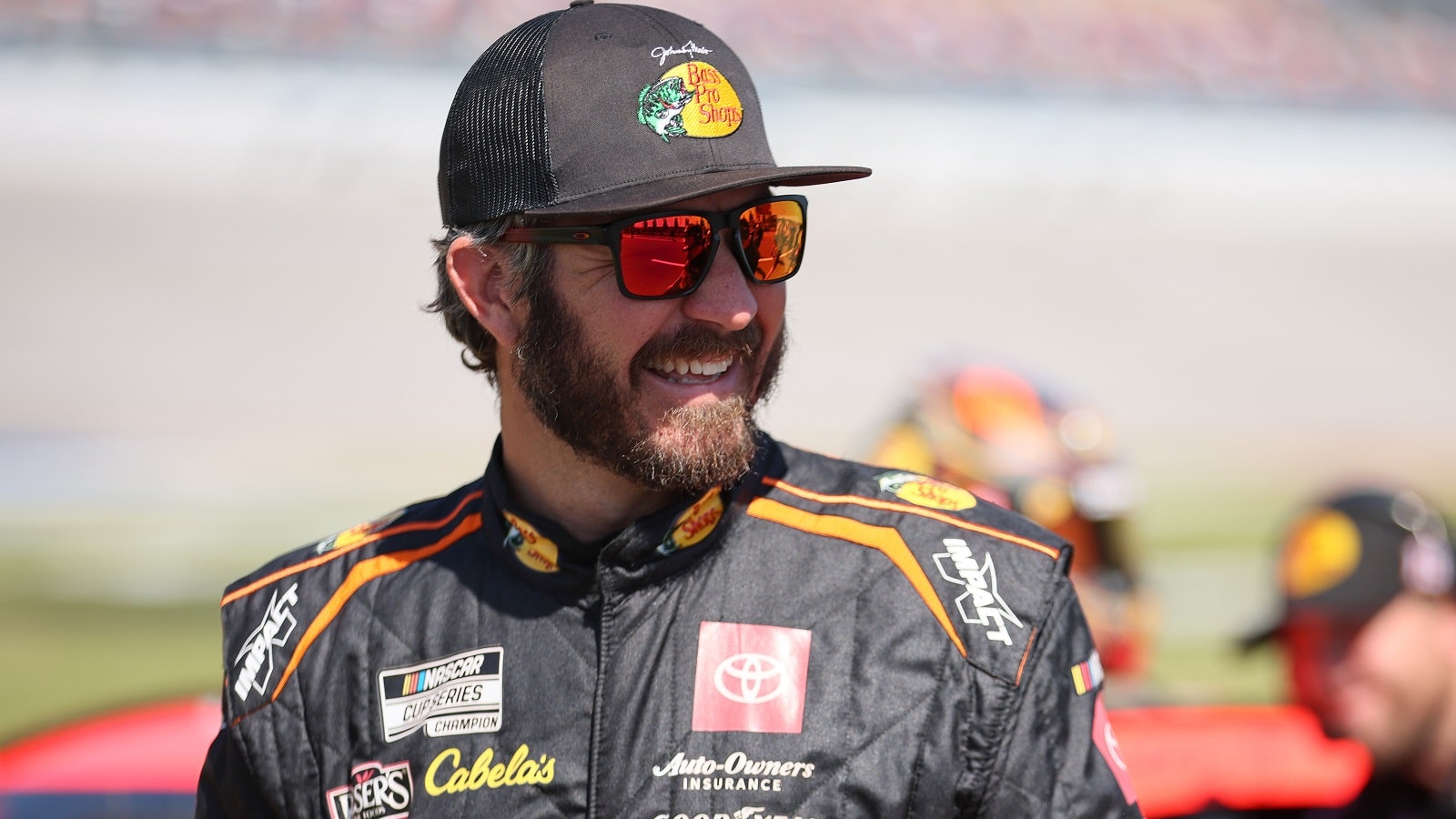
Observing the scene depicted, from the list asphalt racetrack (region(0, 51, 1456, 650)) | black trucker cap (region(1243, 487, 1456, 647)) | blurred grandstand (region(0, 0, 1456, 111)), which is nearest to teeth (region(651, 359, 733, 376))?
black trucker cap (region(1243, 487, 1456, 647))

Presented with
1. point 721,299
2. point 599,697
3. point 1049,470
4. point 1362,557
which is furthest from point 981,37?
Result: point 599,697

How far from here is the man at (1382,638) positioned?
318cm

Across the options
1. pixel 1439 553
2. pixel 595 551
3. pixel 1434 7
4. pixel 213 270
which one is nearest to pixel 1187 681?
pixel 1439 553

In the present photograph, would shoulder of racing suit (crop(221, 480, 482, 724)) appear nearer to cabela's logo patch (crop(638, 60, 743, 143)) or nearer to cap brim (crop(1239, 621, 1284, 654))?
cabela's logo patch (crop(638, 60, 743, 143))

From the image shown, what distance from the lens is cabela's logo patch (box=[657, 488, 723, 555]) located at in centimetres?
186

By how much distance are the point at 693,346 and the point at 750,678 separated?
0.41 m

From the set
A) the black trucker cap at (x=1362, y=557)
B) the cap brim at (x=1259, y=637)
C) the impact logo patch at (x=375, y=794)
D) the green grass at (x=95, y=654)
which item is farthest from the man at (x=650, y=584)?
the green grass at (x=95, y=654)

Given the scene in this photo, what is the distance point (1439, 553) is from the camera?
3.35 metres

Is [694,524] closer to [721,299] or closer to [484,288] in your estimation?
[721,299]

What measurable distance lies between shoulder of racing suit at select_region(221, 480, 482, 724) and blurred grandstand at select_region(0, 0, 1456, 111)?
18.4 metres

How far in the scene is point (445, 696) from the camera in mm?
1858

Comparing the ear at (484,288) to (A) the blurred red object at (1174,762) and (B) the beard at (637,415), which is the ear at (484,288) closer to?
(B) the beard at (637,415)

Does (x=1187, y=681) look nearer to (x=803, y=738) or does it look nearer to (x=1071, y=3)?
(x=803, y=738)
